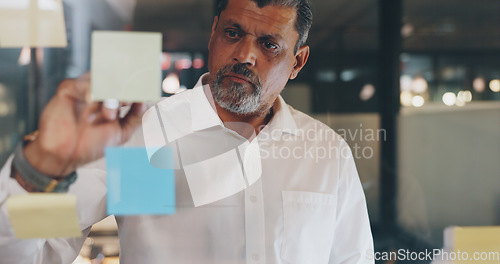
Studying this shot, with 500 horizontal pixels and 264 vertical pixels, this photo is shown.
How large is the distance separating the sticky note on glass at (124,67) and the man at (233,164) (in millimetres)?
51

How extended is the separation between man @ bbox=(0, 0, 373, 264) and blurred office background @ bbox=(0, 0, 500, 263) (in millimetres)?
66

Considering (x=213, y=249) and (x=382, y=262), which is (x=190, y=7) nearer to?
(x=213, y=249)

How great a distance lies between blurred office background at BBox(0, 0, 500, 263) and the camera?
4.94 ft

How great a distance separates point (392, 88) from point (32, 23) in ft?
4.36

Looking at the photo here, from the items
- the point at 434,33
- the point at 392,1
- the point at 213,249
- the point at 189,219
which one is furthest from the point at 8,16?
the point at 434,33

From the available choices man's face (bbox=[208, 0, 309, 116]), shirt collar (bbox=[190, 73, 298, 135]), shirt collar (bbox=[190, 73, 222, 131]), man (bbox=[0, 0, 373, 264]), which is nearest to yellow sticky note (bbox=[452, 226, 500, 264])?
man (bbox=[0, 0, 373, 264])

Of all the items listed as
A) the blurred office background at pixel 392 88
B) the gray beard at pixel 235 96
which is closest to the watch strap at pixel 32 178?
the blurred office background at pixel 392 88

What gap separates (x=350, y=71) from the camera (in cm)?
170

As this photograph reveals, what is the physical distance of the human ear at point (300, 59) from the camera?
5.20 ft

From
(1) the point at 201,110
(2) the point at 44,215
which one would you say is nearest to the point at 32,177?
(2) the point at 44,215

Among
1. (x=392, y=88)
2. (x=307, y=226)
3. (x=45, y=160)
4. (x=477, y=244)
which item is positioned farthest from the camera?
(x=477, y=244)

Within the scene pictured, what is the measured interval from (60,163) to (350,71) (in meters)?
1.10

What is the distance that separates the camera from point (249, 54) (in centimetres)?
146

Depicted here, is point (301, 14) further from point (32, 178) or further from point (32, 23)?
point (32, 178)
